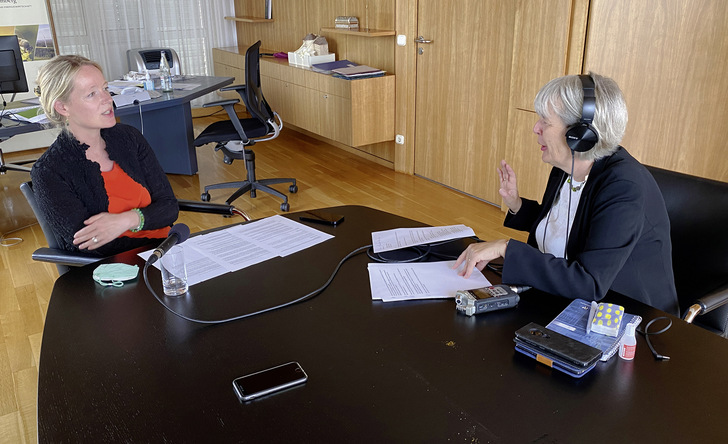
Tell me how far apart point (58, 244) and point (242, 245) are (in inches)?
25.3

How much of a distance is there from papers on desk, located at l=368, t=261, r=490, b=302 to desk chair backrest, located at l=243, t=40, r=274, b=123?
9.12 ft

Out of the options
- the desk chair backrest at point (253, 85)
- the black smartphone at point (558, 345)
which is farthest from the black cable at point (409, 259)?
the desk chair backrest at point (253, 85)

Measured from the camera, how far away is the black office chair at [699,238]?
162cm

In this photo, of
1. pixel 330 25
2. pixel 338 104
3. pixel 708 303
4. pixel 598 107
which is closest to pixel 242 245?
pixel 598 107

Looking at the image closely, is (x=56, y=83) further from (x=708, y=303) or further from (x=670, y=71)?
(x=670, y=71)

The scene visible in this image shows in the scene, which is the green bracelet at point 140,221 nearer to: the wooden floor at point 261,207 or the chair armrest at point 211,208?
the chair armrest at point 211,208

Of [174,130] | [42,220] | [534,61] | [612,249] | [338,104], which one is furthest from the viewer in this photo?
[338,104]

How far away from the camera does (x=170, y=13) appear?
6.60 meters

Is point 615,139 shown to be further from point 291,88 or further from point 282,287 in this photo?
point 291,88

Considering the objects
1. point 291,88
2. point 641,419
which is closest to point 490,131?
point 291,88

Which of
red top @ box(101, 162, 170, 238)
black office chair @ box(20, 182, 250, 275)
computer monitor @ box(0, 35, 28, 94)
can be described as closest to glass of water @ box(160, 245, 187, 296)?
black office chair @ box(20, 182, 250, 275)

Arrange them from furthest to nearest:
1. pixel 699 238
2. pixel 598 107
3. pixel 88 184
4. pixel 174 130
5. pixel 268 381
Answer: pixel 174 130, pixel 88 184, pixel 699 238, pixel 598 107, pixel 268 381

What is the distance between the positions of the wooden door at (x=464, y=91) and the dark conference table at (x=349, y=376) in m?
2.80

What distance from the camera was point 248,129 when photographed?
13.6 ft
